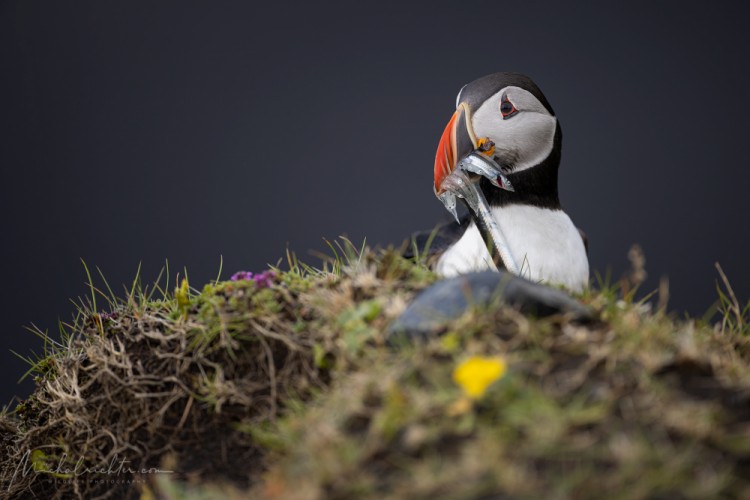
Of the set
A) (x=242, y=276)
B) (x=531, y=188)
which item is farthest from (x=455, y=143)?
(x=242, y=276)

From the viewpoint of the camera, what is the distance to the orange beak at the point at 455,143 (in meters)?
3.50

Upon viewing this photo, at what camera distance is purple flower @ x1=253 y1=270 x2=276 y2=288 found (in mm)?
2582

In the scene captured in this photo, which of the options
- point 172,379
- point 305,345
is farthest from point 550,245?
point 172,379

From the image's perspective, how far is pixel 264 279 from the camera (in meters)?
2.60

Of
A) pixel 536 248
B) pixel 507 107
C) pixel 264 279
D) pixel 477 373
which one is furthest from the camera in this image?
pixel 507 107

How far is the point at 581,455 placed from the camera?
1.58 metres

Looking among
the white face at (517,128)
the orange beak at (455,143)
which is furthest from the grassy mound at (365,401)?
the white face at (517,128)

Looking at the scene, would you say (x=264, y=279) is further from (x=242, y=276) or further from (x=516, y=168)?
(x=516, y=168)

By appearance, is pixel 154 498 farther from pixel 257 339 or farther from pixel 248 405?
pixel 257 339

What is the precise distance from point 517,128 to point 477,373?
6.40 feet

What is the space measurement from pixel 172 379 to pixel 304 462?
845mm

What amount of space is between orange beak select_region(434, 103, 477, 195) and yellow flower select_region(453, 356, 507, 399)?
179 cm

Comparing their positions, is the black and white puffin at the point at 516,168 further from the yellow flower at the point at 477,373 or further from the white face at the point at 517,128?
the yellow flower at the point at 477,373

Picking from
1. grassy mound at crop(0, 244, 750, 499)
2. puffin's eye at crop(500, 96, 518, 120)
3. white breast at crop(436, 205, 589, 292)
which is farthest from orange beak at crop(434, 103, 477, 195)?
grassy mound at crop(0, 244, 750, 499)
